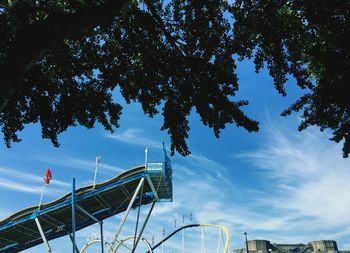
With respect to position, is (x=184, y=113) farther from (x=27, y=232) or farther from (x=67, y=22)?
(x=27, y=232)

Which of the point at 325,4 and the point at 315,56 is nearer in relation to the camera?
the point at 325,4

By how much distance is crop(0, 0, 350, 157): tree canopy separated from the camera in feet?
23.6

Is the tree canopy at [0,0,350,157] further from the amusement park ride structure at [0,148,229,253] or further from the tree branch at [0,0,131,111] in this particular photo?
the amusement park ride structure at [0,148,229,253]

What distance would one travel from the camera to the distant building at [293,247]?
84625 millimetres

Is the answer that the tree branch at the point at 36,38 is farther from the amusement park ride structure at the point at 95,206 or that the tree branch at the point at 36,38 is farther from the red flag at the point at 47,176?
the red flag at the point at 47,176

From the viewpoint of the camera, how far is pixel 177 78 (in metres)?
8.45

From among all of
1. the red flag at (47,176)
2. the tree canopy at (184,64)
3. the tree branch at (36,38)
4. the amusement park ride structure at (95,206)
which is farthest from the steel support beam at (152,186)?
the tree branch at (36,38)

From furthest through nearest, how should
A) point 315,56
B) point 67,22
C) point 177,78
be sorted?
point 177,78 → point 315,56 → point 67,22

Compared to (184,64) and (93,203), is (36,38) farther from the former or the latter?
(93,203)

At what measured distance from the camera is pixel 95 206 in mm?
28516

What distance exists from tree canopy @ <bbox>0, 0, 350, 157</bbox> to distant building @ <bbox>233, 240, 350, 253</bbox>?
82955mm

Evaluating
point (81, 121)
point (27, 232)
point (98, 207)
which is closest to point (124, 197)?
point (98, 207)

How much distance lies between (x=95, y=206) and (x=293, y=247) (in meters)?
77.7

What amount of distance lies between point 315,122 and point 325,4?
3.56 m
